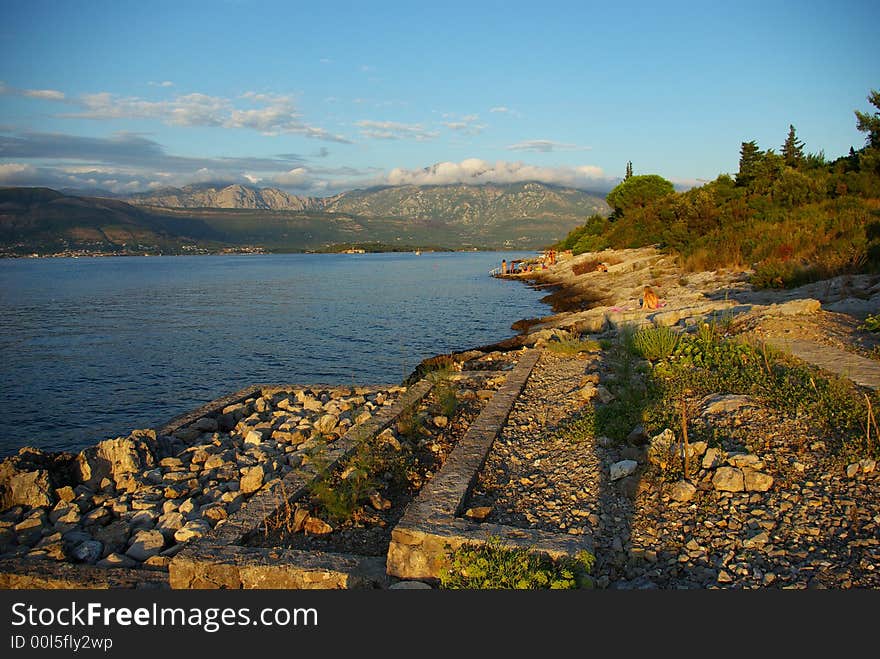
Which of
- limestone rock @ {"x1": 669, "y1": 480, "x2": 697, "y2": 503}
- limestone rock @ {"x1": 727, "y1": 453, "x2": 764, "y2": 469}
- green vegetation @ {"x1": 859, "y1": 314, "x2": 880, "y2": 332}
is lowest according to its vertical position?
limestone rock @ {"x1": 669, "y1": 480, "x2": 697, "y2": 503}

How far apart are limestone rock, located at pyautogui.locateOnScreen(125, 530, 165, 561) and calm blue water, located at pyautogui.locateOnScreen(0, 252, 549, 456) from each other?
272 inches

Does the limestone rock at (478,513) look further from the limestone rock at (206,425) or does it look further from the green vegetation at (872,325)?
the green vegetation at (872,325)

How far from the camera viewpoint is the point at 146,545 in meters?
6.04

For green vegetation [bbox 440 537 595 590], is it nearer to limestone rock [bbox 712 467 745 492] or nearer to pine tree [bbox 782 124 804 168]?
limestone rock [bbox 712 467 745 492]

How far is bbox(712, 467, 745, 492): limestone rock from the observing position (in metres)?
4.67

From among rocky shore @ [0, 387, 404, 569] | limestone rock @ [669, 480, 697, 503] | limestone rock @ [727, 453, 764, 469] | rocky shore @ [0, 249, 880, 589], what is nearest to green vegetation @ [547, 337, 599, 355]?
rocky shore @ [0, 249, 880, 589]

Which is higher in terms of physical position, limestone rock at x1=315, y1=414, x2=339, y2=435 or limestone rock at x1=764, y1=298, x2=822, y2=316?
limestone rock at x1=764, y1=298, x2=822, y2=316

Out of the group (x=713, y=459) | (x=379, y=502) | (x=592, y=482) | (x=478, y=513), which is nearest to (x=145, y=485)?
A: (x=379, y=502)

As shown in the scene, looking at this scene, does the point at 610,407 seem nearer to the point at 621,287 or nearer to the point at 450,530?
the point at 450,530

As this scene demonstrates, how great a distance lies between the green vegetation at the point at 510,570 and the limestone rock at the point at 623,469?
1507 mm

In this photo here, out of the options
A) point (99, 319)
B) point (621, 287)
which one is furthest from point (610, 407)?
point (99, 319)

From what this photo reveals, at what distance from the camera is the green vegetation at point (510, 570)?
3.49 metres

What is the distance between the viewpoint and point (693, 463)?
201 inches

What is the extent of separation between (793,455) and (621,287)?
26.0 m
